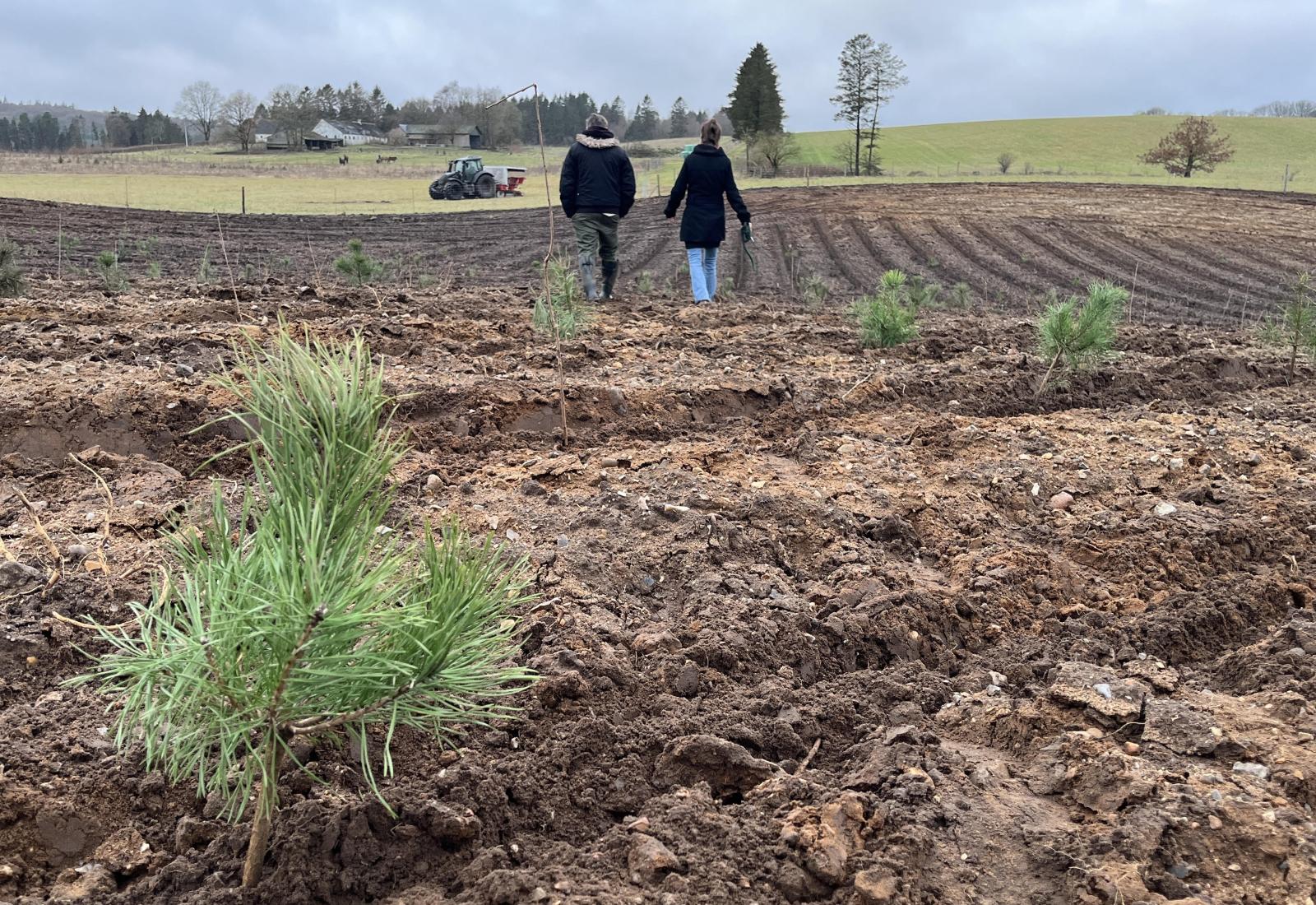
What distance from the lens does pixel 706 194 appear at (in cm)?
979

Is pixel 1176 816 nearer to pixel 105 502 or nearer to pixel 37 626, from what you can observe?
pixel 37 626

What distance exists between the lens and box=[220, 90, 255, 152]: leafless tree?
7500 centimetres

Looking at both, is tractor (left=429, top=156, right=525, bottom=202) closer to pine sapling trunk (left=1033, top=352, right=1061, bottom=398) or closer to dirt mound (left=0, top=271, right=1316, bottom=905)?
dirt mound (left=0, top=271, right=1316, bottom=905)

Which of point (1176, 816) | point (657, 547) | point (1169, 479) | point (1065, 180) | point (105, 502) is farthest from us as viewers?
point (1065, 180)

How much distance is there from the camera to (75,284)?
385 inches

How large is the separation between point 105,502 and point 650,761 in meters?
2.69

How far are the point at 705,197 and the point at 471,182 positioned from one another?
90.4 feet

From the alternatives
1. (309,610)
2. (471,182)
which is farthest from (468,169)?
(309,610)

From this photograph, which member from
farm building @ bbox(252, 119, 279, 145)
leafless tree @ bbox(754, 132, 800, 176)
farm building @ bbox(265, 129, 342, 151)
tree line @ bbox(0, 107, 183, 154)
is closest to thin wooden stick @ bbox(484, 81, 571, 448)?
leafless tree @ bbox(754, 132, 800, 176)

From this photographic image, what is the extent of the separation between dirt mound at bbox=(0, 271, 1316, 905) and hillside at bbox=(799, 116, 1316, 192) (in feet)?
137

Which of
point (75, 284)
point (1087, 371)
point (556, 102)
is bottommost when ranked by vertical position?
point (1087, 371)

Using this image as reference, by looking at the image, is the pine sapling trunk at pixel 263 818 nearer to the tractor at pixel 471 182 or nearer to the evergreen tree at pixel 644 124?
the tractor at pixel 471 182

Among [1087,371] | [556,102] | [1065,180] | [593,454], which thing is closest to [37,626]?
[593,454]

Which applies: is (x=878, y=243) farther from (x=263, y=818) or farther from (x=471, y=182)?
(x=263, y=818)
